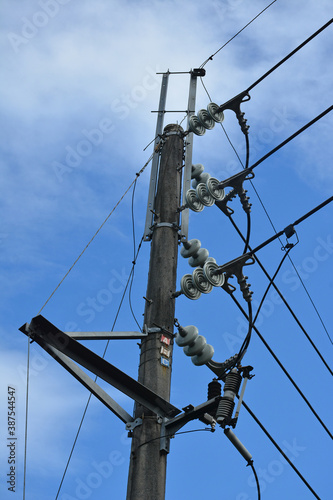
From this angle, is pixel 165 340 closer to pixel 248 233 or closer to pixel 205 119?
pixel 248 233

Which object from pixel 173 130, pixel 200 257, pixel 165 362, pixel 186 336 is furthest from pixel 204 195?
pixel 165 362

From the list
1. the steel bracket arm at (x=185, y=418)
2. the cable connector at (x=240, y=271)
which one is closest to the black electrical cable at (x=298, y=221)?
the cable connector at (x=240, y=271)

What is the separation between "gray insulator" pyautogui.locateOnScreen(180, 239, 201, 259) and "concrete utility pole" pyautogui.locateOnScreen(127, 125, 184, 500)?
115 mm

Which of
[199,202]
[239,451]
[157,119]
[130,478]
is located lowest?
[130,478]

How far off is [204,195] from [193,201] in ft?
0.58

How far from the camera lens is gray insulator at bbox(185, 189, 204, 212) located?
9539 millimetres

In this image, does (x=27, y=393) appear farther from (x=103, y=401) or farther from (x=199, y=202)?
(x=199, y=202)

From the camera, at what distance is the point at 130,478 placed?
291 inches

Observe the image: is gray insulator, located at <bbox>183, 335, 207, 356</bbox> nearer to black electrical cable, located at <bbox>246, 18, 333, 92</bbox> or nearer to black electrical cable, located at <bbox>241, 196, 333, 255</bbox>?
black electrical cable, located at <bbox>241, 196, 333, 255</bbox>

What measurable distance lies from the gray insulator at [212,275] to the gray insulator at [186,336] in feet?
2.56

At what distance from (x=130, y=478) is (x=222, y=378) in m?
1.57

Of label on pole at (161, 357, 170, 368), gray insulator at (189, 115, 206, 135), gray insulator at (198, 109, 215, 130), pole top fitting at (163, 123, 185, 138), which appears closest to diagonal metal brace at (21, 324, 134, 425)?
label on pole at (161, 357, 170, 368)

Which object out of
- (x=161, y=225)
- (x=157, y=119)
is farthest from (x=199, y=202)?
(x=157, y=119)

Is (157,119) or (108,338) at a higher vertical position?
(157,119)
